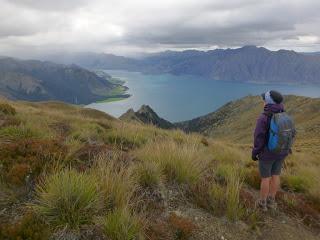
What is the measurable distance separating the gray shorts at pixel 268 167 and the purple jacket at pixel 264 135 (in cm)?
11

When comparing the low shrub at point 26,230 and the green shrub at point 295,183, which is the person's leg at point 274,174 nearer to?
the green shrub at point 295,183

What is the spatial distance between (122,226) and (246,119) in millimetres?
144013

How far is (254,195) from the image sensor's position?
782cm

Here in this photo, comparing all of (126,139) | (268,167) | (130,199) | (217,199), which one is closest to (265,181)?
(268,167)

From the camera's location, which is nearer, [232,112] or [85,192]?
[85,192]

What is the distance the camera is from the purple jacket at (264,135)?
6547 mm

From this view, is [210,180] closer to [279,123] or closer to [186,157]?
[186,157]

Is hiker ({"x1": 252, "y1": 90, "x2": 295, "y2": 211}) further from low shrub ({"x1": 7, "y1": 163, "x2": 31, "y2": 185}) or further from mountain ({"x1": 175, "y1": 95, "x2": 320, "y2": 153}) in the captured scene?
mountain ({"x1": 175, "y1": 95, "x2": 320, "y2": 153})

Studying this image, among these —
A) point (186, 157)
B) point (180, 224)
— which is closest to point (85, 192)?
point (180, 224)

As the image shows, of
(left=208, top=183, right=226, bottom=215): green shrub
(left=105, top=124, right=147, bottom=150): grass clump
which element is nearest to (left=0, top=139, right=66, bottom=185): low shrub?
(left=208, top=183, right=226, bottom=215): green shrub

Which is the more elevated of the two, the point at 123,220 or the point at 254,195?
the point at 123,220

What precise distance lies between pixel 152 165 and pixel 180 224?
132 centimetres

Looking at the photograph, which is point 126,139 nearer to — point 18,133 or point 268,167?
point 18,133

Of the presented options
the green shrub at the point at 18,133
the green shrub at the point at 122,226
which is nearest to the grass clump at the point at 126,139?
the green shrub at the point at 18,133
